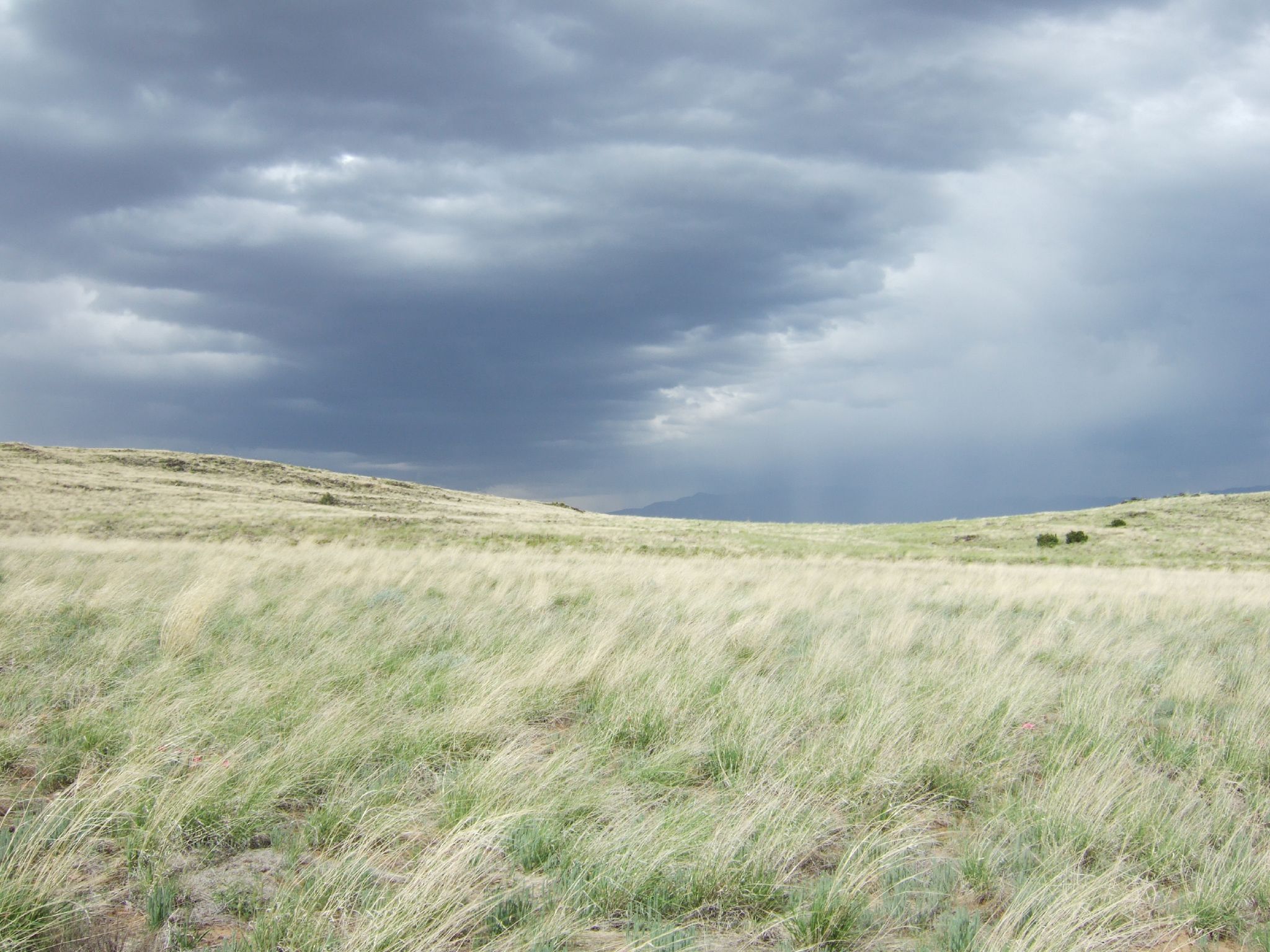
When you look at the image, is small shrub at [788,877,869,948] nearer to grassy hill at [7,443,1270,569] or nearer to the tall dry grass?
the tall dry grass

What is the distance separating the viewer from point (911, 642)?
9.14 meters

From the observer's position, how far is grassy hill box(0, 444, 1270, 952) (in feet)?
9.73

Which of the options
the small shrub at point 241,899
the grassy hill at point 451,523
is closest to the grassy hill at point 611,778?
the small shrub at point 241,899

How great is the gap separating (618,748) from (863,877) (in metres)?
2.09

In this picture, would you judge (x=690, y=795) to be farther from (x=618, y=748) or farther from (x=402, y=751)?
(x=402, y=751)

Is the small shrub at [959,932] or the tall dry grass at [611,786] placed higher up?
the tall dry grass at [611,786]

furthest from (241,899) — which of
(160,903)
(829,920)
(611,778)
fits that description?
(829,920)

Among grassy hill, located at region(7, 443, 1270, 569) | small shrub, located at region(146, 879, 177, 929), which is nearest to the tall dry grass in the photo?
small shrub, located at region(146, 879, 177, 929)

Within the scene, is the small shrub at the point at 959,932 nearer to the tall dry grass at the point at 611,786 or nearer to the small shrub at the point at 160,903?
the tall dry grass at the point at 611,786

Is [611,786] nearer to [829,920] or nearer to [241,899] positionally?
[829,920]

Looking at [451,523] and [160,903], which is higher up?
[451,523]

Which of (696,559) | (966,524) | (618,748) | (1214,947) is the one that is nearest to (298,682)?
(618,748)

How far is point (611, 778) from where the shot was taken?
173 inches

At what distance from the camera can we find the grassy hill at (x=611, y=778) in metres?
2.97
